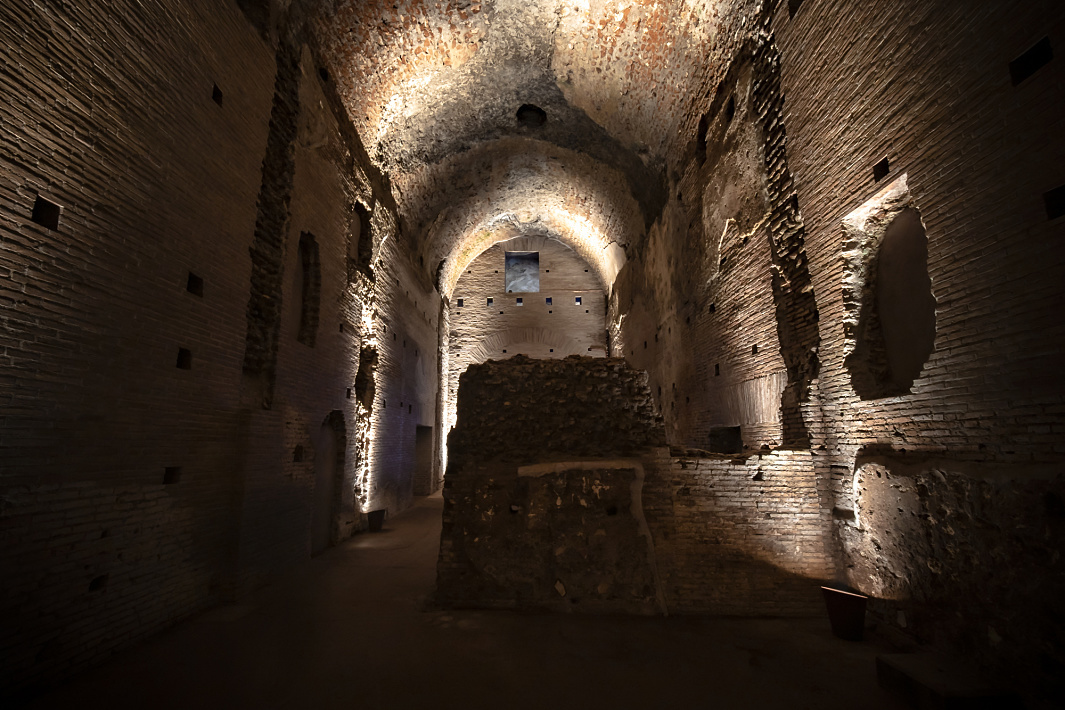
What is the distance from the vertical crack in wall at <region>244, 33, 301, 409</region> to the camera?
6090mm

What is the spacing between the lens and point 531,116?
34.9 ft

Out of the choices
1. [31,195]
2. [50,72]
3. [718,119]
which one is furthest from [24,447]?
[718,119]

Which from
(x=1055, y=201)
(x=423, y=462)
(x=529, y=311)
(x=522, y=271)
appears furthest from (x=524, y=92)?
(x=423, y=462)

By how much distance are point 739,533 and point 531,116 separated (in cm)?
922

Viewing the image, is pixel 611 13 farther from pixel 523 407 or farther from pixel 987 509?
pixel 987 509

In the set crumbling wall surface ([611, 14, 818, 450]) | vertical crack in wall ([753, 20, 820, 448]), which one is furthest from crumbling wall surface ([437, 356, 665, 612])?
crumbling wall surface ([611, 14, 818, 450])

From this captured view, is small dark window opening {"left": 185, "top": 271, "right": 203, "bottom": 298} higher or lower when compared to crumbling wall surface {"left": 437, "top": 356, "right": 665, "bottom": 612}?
higher

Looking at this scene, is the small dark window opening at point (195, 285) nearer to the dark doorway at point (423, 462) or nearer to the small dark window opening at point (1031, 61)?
the small dark window opening at point (1031, 61)

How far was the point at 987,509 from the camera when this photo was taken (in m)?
3.43

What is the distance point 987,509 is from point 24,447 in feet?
21.7

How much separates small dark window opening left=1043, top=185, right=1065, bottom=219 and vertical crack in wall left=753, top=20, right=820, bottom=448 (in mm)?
2481

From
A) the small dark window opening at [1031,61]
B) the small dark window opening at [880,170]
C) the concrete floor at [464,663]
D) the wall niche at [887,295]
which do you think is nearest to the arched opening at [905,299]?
the wall niche at [887,295]

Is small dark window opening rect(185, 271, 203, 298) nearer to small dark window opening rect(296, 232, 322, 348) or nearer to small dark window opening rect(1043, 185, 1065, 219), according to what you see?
small dark window opening rect(296, 232, 322, 348)

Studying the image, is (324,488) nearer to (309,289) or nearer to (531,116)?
(309,289)
